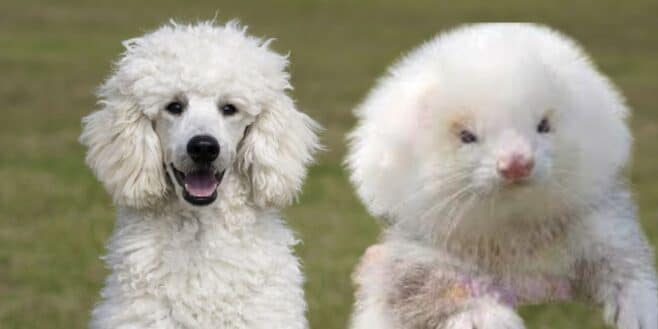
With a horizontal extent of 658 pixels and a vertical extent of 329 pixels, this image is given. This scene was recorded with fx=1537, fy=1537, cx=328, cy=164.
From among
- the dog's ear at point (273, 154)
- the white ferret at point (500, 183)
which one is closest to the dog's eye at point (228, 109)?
the dog's ear at point (273, 154)

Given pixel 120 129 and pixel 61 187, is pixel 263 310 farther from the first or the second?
pixel 61 187

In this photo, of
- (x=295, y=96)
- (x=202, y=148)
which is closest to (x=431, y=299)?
(x=202, y=148)

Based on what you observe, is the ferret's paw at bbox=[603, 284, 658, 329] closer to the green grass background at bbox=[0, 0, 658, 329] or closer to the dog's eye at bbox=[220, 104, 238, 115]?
the green grass background at bbox=[0, 0, 658, 329]

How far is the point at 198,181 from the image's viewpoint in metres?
5.52

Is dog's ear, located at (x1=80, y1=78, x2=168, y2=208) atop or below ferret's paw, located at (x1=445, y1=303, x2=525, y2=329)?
atop

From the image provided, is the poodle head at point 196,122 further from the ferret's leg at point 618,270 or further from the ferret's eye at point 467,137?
the ferret's leg at point 618,270

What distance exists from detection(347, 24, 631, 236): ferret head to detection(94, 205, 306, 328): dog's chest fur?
2.60ft

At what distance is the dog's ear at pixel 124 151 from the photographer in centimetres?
555

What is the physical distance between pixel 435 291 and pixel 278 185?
1052 mm

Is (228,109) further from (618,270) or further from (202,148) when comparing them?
(618,270)

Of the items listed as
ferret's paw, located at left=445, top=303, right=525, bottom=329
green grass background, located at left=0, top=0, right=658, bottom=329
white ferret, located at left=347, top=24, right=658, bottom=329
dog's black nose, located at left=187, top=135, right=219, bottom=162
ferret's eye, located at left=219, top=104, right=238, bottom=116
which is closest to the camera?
white ferret, located at left=347, top=24, right=658, bottom=329

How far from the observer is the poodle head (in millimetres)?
5504

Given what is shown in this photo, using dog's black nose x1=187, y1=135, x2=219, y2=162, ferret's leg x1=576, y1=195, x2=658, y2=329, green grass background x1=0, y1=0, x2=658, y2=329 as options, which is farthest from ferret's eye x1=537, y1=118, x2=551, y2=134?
dog's black nose x1=187, y1=135, x2=219, y2=162

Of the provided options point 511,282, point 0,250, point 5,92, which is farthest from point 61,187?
point 511,282
